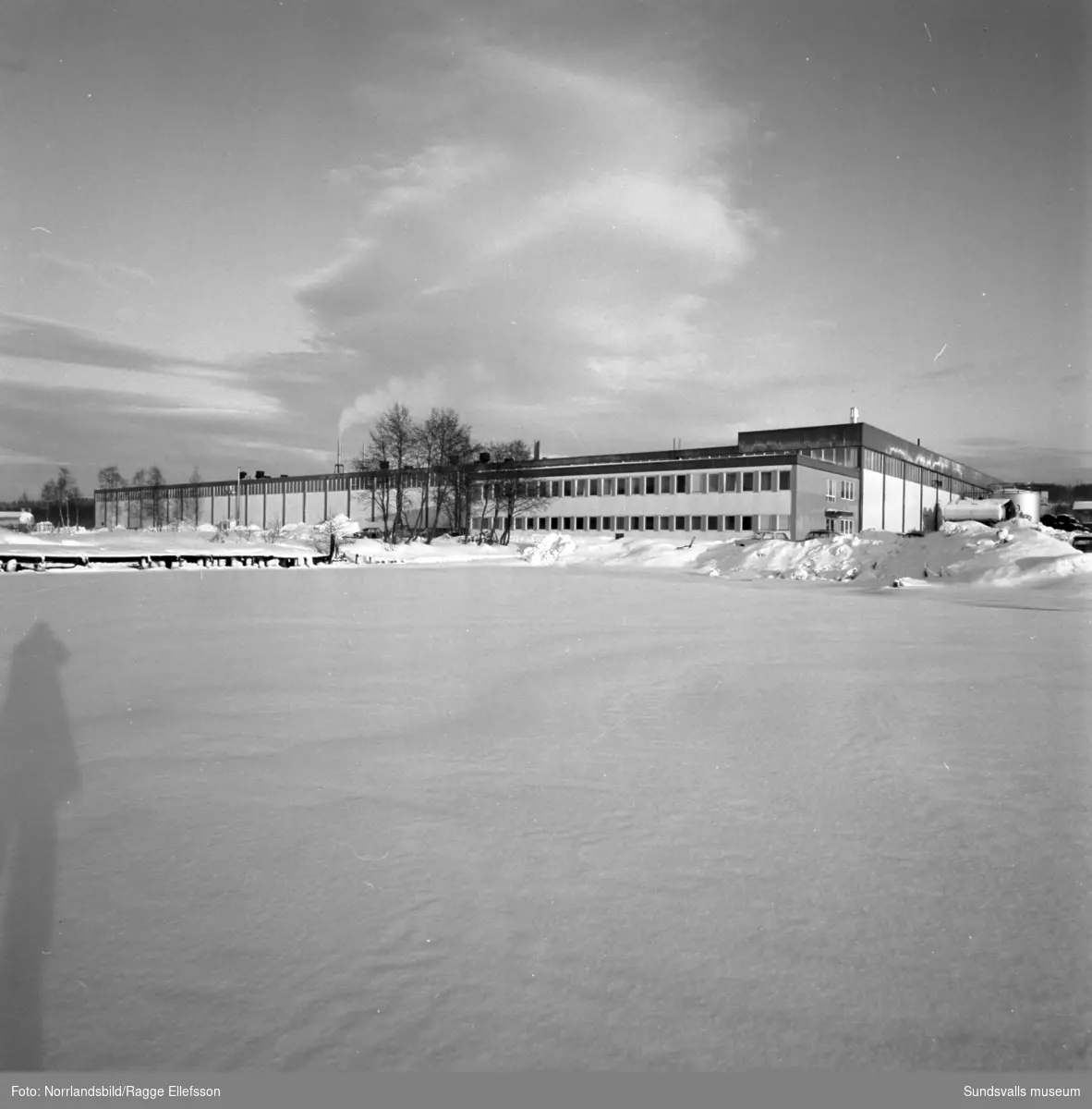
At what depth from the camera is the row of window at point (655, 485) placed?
5472 centimetres

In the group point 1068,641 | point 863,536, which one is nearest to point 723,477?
point 863,536

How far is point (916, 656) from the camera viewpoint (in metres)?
10.2

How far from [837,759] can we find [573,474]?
191 ft

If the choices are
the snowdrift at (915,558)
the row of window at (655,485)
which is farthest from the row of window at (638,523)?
the snowdrift at (915,558)

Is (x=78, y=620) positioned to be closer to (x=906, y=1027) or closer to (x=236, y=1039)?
(x=236, y=1039)

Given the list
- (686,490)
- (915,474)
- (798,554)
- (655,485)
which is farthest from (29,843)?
(915,474)

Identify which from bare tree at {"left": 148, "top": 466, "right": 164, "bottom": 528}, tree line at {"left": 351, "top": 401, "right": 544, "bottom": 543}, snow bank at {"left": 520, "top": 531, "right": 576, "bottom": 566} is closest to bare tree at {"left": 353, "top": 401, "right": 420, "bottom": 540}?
tree line at {"left": 351, "top": 401, "right": 544, "bottom": 543}

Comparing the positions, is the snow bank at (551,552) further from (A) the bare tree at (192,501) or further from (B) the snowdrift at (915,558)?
(A) the bare tree at (192,501)

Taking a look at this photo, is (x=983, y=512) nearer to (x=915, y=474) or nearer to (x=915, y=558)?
(x=915, y=558)

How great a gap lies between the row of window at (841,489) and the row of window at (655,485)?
6698 mm

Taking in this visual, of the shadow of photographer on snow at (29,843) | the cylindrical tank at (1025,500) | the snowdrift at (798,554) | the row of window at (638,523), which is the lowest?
the shadow of photographer on snow at (29,843)

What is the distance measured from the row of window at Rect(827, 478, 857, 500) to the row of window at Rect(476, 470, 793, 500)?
6.70m

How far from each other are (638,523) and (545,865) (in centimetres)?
5665

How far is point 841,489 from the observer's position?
61344mm
